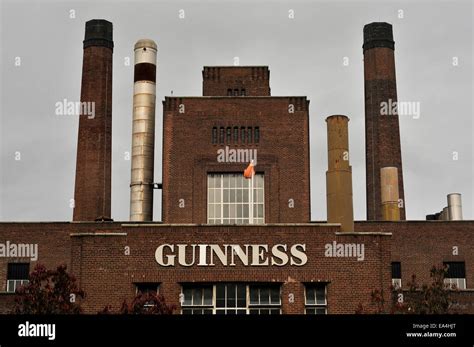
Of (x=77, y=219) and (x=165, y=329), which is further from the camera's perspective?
(x=77, y=219)

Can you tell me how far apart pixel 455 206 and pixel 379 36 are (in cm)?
1286

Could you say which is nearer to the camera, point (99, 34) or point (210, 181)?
point (210, 181)

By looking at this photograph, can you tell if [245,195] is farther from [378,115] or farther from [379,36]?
[379,36]

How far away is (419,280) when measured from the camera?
43812 millimetres

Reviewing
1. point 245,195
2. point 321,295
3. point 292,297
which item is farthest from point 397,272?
point 292,297

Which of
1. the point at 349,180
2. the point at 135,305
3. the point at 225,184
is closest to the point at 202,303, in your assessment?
the point at 135,305

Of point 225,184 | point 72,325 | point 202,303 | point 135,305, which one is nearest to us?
point 72,325

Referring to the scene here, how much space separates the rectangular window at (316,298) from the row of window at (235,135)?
13.6 m

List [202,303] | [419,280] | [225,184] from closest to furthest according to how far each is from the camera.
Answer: [202,303]
[225,184]
[419,280]

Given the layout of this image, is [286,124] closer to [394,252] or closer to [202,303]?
[394,252]

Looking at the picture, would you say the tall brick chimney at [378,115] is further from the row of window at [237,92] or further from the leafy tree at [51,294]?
the leafy tree at [51,294]

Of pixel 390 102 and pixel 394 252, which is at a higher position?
pixel 390 102

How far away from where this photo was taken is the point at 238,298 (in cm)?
2919

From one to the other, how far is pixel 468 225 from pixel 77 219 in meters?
22.5
